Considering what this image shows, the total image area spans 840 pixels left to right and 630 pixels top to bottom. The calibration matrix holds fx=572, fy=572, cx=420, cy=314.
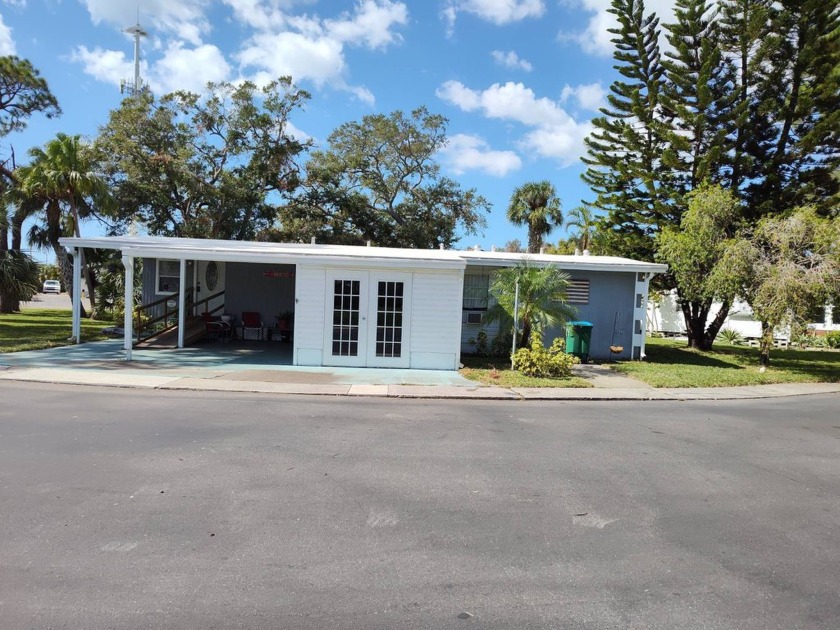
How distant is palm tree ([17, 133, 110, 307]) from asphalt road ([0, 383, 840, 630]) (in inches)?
612

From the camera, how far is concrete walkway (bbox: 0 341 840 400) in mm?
11023

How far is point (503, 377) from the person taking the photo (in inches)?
518

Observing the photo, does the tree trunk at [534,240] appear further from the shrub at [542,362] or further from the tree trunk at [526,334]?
the shrub at [542,362]

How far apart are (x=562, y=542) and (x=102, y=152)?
2976cm

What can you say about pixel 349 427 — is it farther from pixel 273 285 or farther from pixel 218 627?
pixel 273 285

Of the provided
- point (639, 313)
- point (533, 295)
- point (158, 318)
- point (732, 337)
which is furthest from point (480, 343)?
point (732, 337)

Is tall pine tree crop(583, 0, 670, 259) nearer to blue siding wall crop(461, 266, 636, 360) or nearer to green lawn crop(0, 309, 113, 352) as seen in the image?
blue siding wall crop(461, 266, 636, 360)

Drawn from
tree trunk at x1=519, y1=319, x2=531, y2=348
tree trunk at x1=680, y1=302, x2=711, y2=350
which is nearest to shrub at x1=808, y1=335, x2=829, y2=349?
tree trunk at x1=680, y1=302, x2=711, y2=350

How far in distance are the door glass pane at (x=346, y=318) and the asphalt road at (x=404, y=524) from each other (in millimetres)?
5882

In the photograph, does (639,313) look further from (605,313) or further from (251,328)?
(251,328)

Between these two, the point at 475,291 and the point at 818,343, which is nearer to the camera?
the point at 475,291

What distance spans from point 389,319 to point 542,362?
386 centimetres

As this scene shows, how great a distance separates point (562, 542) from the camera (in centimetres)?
439

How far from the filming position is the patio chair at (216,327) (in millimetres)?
19188
